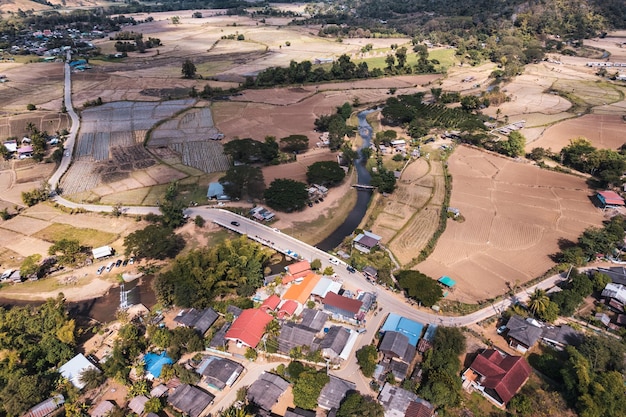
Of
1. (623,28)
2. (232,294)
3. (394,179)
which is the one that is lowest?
(232,294)

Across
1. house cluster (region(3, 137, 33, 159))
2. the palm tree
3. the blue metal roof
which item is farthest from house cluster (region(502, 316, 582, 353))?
house cluster (region(3, 137, 33, 159))

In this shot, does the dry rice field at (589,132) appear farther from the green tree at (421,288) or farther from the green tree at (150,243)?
the green tree at (150,243)

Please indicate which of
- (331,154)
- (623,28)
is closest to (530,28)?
(623,28)

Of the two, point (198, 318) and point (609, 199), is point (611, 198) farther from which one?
point (198, 318)


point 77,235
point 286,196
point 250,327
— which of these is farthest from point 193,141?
point 250,327

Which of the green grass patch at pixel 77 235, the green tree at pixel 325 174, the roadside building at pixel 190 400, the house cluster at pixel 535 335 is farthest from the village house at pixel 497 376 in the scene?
the green grass patch at pixel 77 235

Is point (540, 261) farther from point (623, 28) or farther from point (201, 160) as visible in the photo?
point (623, 28)

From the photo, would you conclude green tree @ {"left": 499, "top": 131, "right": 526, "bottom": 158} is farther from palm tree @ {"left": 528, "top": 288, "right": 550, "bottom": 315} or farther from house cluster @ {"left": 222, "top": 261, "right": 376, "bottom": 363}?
house cluster @ {"left": 222, "top": 261, "right": 376, "bottom": 363}
